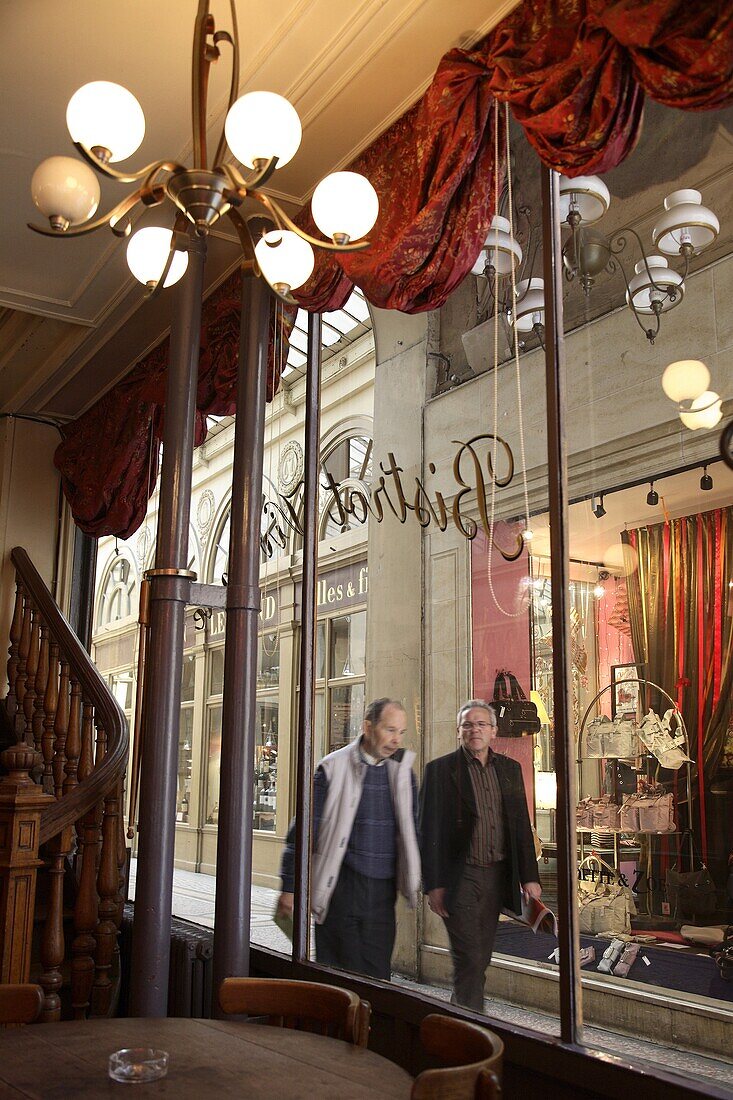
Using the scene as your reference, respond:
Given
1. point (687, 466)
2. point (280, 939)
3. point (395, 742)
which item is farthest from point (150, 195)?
point (280, 939)

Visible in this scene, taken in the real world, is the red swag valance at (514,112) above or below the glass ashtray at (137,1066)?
above

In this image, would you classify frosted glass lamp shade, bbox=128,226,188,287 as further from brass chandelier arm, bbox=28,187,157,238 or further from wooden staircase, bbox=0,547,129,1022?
wooden staircase, bbox=0,547,129,1022

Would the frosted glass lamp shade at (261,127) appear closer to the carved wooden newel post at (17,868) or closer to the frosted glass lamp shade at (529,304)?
the frosted glass lamp shade at (529,304)

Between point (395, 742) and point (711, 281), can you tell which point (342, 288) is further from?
point (395, 742)

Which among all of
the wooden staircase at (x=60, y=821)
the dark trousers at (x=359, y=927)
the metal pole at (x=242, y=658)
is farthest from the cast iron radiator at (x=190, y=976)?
the dark trousers at (x=359, y=927)

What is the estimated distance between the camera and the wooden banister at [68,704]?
3682mm

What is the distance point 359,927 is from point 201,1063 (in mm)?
1493

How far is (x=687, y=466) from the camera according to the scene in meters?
2.82

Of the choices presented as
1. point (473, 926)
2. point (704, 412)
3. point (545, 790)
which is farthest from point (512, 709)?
point (704, 412)

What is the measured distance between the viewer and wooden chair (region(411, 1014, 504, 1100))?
5.07 ft

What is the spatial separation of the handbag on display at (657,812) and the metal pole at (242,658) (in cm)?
139

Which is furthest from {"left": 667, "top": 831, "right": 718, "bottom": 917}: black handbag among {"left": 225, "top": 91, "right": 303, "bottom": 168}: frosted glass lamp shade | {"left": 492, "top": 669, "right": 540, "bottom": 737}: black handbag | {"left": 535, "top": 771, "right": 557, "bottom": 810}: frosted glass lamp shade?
{"left": 225, "top": 91, "right": 303, "bottom": 168}: frosted glass lamp shade

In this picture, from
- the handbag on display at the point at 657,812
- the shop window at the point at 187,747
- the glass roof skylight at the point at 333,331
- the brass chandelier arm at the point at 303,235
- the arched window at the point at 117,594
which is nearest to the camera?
the brass chandelier arm at the point at 303,235

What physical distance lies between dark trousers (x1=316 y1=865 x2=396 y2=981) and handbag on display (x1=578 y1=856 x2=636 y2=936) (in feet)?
2.52
